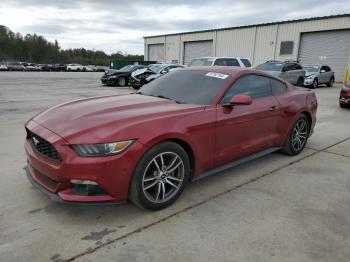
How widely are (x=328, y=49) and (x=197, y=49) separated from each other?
15.3 metres

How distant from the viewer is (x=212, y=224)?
9.89 ft

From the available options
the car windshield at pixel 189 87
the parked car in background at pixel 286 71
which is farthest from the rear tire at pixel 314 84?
the car windshield at pixel 189 87

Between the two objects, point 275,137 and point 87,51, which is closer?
point 275,137

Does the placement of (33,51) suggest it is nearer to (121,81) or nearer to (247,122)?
(121,81)

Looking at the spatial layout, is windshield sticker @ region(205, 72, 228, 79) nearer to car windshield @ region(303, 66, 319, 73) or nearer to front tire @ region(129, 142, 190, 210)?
front tire @ region(129, 142, 190, 210)

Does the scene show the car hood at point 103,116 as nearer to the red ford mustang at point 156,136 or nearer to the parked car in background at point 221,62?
the red ford mustang at point 156,136

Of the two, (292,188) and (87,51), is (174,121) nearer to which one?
(292,188)

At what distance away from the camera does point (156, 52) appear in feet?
142

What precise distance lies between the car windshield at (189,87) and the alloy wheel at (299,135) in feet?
6.29

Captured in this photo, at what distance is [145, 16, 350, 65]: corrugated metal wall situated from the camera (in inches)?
995

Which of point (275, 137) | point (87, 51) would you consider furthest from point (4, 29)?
point (275, 137)

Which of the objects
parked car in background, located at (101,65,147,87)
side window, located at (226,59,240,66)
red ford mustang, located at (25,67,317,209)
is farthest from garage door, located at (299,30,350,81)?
red ford mustang, located at (25,67,317,209)

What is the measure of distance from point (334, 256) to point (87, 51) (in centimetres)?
10788

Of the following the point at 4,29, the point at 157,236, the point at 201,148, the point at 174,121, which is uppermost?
the point at 4,29
